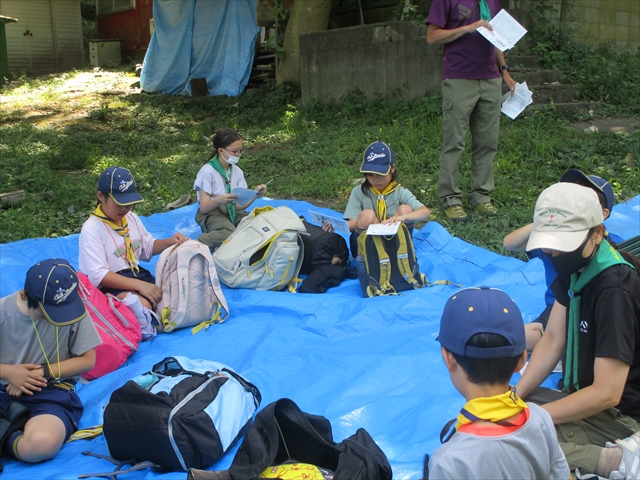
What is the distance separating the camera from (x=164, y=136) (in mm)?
10594

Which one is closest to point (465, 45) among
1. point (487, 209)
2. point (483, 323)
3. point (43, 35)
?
point (487, 209)

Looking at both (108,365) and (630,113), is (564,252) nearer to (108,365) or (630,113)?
(108,365)

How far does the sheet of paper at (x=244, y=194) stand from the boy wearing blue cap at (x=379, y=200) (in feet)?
2.21

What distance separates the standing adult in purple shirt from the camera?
539 cm

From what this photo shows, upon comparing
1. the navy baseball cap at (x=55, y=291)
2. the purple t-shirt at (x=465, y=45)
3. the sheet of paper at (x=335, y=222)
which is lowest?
the sheet of paper at (x=335, y=222)

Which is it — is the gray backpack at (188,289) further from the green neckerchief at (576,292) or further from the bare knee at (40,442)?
the green neckerchief at (576,292)

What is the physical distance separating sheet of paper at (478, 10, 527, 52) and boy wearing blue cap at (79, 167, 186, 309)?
2915mm

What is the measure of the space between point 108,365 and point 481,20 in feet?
13.0

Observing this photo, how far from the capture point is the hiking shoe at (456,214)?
5.59 metres

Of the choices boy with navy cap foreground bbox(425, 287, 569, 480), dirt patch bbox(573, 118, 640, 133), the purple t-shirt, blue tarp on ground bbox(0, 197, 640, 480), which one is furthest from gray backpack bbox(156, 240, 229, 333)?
dirt patch bbox(573, 118, 640, 133)

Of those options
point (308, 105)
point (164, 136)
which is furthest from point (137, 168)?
point (308, 105)

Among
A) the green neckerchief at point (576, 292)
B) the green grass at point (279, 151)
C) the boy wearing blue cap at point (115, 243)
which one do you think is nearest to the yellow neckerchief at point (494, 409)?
the green neckerchief at point (576, 292)

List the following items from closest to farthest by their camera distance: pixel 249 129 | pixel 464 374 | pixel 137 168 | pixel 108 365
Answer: pixel 464 374, pixel 108 365, pixel 137 168, pixel 249 129

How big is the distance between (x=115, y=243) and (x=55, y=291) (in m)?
1.24
